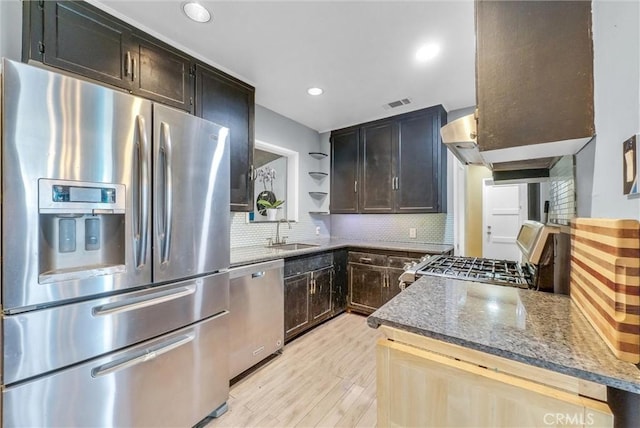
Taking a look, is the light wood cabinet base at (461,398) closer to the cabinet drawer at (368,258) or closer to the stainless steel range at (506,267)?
the stainless steel range at (506,267)

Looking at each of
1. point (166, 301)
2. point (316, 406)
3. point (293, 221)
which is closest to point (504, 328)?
point (316, 406)

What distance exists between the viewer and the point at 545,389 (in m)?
0.74

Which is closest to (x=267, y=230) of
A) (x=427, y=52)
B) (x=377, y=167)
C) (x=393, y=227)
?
(x=377, y=167)

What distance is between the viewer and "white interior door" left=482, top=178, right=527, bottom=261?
5.00 meters

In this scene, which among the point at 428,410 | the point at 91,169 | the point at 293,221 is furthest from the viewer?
the point at 293,221

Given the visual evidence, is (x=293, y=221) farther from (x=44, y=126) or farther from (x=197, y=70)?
(x=44, y=126)

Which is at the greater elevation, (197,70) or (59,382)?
(197,70)

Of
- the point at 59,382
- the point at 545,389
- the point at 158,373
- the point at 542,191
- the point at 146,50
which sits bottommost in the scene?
the point at 158,373

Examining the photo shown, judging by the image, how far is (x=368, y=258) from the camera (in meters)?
3.18

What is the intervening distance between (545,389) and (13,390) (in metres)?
1.80

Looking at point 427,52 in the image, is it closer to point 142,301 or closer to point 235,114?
point 235,114

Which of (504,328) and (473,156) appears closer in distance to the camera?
(504,328)

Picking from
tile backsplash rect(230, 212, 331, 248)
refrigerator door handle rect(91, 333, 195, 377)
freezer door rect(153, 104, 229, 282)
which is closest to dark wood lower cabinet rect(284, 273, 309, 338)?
tile backsplash rect(230, 212, 331, 248)

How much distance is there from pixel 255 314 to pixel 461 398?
1636 millimetres
